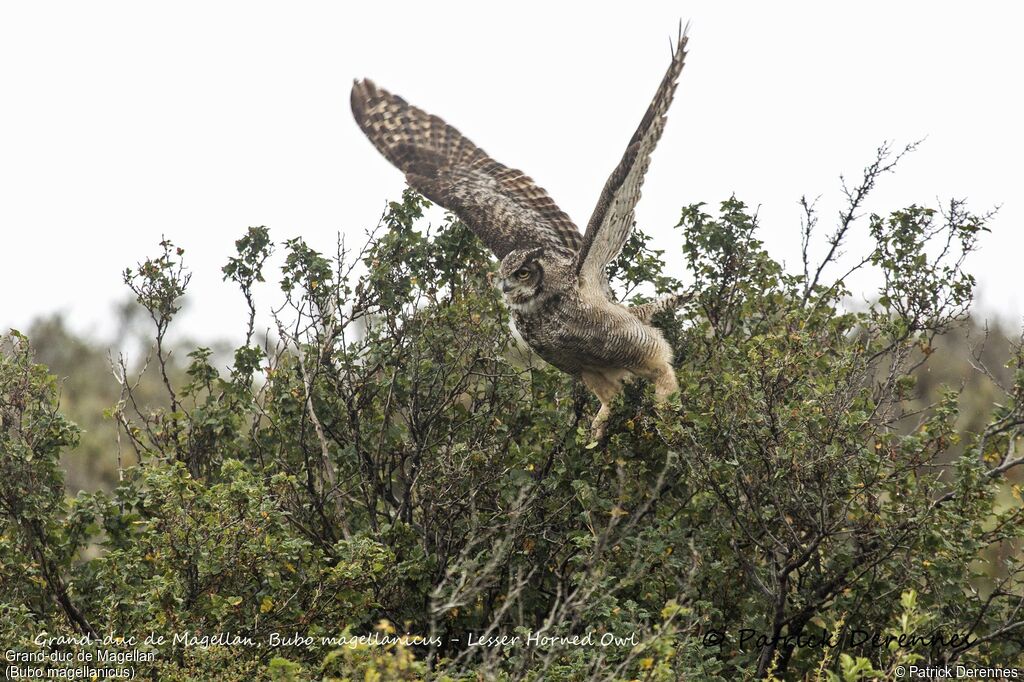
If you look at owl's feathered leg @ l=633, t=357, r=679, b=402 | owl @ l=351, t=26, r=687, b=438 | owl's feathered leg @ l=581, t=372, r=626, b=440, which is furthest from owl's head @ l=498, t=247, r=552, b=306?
owl's feathered leg @ l=633, t=357, r=679, b=402

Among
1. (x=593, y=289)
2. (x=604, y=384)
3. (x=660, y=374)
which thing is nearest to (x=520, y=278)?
(x=593, y=289)

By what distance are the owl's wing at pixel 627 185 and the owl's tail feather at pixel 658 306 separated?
1.40 ft

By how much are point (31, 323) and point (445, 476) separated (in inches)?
777

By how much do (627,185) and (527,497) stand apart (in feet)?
6.15

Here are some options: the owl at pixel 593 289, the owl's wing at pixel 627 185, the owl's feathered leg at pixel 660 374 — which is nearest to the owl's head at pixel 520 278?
the owl at pixel 593 289

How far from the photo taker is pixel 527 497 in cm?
615

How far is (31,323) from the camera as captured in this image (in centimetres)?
2342

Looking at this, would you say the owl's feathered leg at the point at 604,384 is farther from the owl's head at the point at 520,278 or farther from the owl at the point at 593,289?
the owl's head at the point at 520,278

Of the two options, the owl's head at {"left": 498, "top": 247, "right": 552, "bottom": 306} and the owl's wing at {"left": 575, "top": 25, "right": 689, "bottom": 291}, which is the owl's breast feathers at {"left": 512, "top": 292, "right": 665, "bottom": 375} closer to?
the owl's head at {"left": 498, "top": 247, "right": 552, "bottom": 306}

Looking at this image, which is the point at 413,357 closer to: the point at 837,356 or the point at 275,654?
the point at 275,654

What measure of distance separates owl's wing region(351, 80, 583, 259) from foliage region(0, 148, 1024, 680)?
1.59 feet

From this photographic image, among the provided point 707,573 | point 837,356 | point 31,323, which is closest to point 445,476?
point 707,573

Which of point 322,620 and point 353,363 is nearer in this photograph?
point 322,620

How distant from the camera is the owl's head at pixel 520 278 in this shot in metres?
7.09
